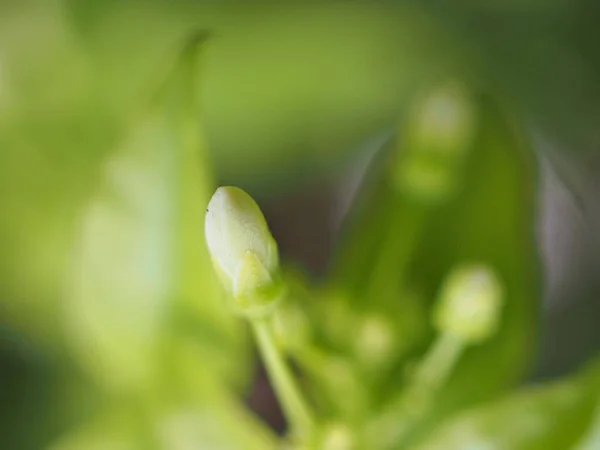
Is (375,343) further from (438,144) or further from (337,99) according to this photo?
(337,99)

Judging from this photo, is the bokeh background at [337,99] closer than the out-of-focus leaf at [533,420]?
No

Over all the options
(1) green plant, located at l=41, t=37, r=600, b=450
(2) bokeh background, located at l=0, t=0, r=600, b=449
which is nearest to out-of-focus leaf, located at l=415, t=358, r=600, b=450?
(1) green plant, located at l=41, t=37, r=600, b=450

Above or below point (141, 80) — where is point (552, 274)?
below

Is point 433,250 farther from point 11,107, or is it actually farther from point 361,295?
point 11,107

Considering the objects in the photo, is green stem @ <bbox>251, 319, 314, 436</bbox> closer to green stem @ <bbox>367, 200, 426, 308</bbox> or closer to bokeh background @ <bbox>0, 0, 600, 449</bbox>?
green stem @ <bbox>367, 200, 426, 308</bbox>

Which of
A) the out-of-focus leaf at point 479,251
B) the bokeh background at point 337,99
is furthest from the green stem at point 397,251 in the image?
the bokeh background at point 337,99

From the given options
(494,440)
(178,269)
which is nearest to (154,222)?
(178,269)

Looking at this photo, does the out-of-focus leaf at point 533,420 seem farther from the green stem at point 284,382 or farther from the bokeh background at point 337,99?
the bokeh background at point 337,99
